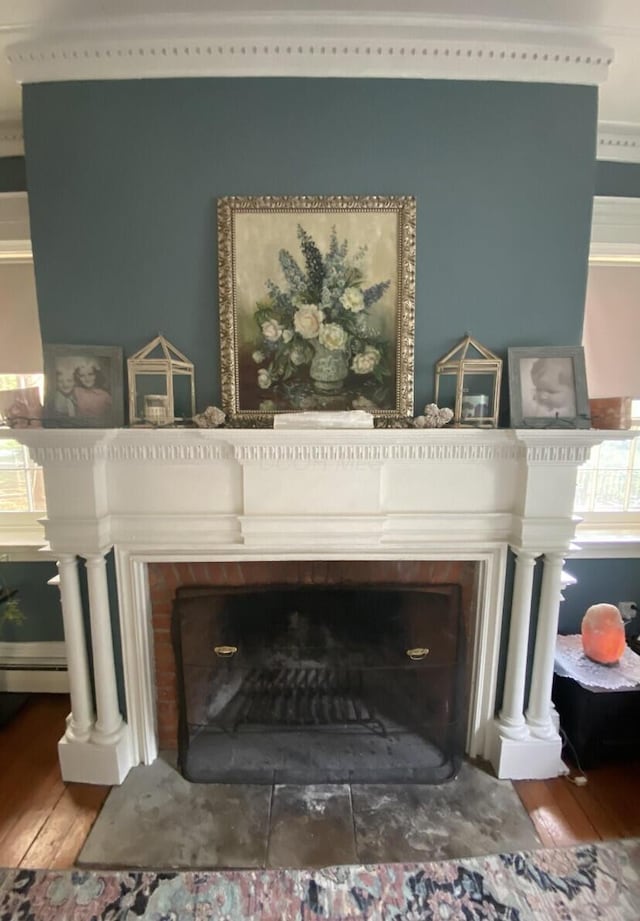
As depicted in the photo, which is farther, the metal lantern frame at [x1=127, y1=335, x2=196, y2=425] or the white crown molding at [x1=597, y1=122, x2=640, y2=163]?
the white crown molding at [x1=597, y1=122, x2=640, y2=163]

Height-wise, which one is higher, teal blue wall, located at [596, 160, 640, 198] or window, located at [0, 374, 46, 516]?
teal blue wall, located at [596, 160, 640, 198]

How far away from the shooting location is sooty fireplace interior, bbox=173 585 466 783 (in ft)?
5.89

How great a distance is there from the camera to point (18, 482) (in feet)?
7.77

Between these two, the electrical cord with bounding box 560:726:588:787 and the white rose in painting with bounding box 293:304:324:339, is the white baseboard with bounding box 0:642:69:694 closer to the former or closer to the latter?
the white rose in painting with bounding box 293:304:324:339

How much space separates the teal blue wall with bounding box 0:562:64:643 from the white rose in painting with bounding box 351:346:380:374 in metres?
1.73

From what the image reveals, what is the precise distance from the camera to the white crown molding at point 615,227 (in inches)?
79.7

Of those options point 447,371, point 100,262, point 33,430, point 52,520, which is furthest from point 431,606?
point 100,262

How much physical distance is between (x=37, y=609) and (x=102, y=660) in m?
0.77

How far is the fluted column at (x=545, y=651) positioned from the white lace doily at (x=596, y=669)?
0.68 ft

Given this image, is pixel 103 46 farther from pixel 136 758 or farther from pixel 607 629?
pixel 607 629

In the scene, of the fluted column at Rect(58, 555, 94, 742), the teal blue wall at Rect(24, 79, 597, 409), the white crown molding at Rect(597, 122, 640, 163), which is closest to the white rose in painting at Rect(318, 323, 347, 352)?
the teal blue wall at Rect(24, 79, 597, 409)

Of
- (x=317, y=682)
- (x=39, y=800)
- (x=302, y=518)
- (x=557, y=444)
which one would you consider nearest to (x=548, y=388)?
(x=557, y=444)

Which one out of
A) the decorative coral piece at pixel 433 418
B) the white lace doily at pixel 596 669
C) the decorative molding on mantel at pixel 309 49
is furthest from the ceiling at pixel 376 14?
the white lace doily at pixel 596 669

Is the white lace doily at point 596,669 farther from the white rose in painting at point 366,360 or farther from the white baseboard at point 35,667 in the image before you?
the white baseboard at point 35,667
